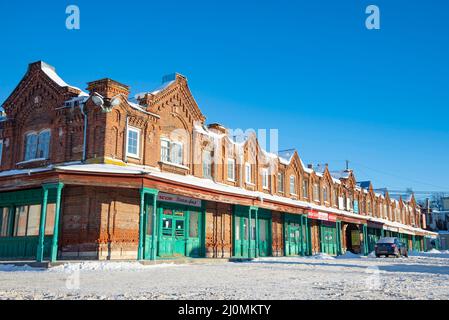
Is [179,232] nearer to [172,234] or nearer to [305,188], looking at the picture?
[172,234]

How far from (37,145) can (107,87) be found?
16.4ft

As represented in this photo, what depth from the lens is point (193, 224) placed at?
852 inches

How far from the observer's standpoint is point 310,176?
35.0m

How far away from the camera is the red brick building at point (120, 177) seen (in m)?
17.0

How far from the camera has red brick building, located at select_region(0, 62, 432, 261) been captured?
17.0 meters

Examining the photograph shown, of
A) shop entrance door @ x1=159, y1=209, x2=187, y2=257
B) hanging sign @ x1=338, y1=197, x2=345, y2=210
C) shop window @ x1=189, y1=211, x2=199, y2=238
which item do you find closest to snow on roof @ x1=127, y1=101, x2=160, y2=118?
shop entrance door @ x1=159, y1=209, x2=187, y2=257

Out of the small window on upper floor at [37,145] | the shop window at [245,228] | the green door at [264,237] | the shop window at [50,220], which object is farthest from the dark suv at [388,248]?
the small window on upper floor at [37,145]

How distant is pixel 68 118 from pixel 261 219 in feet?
43.6

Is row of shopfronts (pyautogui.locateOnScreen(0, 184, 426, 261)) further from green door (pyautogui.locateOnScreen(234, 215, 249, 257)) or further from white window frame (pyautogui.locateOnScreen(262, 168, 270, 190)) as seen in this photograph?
white window frame (pyautogui.locateOnScreen(262, 168, 270, 190))

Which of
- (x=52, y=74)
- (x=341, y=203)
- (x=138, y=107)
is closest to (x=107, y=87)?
(x=138, y=107)

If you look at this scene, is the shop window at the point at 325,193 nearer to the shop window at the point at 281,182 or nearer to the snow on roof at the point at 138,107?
the shop window at the point at 281,182

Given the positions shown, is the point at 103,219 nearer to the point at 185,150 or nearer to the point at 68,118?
the point at 68,118
